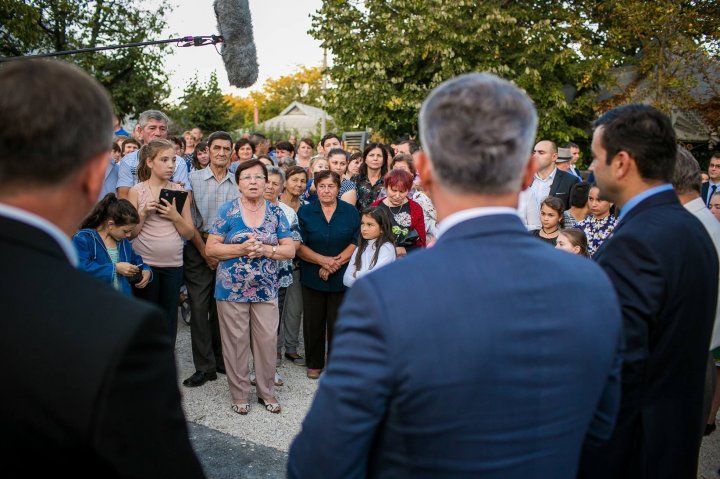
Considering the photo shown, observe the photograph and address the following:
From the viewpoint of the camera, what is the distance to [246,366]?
5.42 m

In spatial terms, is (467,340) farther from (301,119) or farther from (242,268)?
(301,119)

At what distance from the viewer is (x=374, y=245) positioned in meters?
5.99

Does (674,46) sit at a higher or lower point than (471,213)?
higher

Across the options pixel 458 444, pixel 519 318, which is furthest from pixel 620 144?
pixel 458 444

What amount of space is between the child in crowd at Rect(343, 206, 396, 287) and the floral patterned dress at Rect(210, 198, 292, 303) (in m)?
0.89

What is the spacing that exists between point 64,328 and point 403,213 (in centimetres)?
530

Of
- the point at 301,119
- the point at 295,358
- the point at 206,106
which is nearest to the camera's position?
the point at 295,358

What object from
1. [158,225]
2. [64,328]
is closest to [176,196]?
[158,225]

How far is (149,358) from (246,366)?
4.20m

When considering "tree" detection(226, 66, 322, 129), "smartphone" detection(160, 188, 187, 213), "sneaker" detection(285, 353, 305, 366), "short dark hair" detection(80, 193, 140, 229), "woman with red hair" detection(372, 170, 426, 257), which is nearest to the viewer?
"short dark hair" detection(80, 193, 140, 229)

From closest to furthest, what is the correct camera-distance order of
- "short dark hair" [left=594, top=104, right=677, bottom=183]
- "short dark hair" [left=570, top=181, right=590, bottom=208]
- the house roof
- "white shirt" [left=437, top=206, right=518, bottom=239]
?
1. "white shirt" [left=437, top=206, right=518, bottom=239]
2. "short dark hair" [left=594, top=104, right=677, bottom=183]
3. "short dark hair" [left=570, top=181, right=590, bottom=208]
4. the house roof

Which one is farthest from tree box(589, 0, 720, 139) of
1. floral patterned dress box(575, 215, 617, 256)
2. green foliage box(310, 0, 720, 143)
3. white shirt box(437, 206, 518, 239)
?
white shirt box(437, 206, 518, 239)

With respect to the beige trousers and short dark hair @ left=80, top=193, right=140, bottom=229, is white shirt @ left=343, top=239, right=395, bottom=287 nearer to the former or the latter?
the beige trousers

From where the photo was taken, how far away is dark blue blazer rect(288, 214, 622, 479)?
4.60 feet
